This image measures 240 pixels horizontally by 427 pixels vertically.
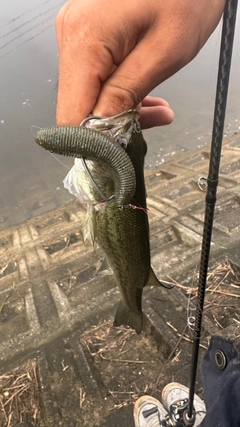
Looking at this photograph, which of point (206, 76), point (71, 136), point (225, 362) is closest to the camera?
point (71, 136)

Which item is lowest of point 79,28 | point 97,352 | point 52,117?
point 97,352

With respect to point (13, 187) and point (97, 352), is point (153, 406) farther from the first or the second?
point (13, 187)

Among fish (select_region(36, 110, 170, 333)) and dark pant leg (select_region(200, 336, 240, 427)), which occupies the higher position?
fish (select_region(36, 110, 170, 333))

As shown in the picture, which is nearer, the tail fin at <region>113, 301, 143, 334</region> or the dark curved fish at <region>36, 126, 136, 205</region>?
the dark curved fish at <region>36, 126, 136, 205</region>

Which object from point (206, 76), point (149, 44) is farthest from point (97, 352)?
point (206, 76)

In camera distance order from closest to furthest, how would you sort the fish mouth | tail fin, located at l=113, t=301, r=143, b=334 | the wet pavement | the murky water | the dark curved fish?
the dark curved fish < the fish mouth < tail fin, located at l=113, t=301, r=143, b=334 < the wet pavement < the murky water

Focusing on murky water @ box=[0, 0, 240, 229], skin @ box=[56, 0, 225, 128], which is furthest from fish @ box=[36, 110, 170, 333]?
murky water @ box=[0, 0, 240, 229]

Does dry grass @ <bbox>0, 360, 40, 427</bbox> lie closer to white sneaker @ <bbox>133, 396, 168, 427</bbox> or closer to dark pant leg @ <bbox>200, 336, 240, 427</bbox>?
white sneaker @ <bbox>133, 396, 168, 427</bbox>
